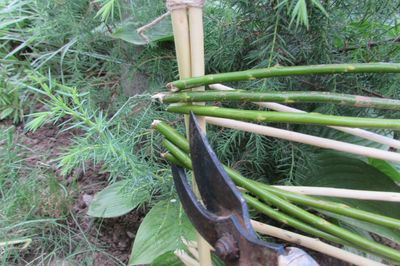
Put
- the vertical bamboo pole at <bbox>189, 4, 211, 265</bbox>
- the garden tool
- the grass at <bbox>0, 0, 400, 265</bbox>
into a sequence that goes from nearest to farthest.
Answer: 1. the garden tool
2. the vertical bamboo pole at <bbox>189, 4, 211, 265</bbox>
3. the grass at <bbox>0, 0, 400, 265</bbox>

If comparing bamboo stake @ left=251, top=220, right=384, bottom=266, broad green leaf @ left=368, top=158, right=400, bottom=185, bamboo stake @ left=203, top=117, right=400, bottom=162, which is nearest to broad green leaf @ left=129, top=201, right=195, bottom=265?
bamboo stake @ left=251, top=220, right=384, bottom=266

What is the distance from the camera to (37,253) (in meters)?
0.93

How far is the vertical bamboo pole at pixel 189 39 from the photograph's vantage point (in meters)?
0.51

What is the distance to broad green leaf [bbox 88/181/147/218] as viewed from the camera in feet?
2.87

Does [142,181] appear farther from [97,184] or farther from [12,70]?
[12,70]

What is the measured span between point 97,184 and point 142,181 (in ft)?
1.16

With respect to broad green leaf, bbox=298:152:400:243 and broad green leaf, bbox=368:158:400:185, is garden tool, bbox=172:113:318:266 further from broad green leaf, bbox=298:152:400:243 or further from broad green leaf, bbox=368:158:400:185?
broad green leaf, bbox=368:158:400:185

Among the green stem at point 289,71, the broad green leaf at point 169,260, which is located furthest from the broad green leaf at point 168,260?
the green stem at point 289,71

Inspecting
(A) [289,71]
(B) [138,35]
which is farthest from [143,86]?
(A) [289,71]

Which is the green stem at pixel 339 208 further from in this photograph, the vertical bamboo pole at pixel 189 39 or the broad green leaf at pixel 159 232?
the broad green leaf at pixel 159 232

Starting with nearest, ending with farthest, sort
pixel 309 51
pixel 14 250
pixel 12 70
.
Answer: pixel 309 51
pixel 14 250
pixel 12 70

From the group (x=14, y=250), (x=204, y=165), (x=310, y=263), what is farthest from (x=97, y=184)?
(x=310, y=263)

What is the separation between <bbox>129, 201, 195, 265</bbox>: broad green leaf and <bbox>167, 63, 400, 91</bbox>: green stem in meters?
0.36

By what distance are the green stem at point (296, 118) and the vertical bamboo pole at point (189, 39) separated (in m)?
0.03
